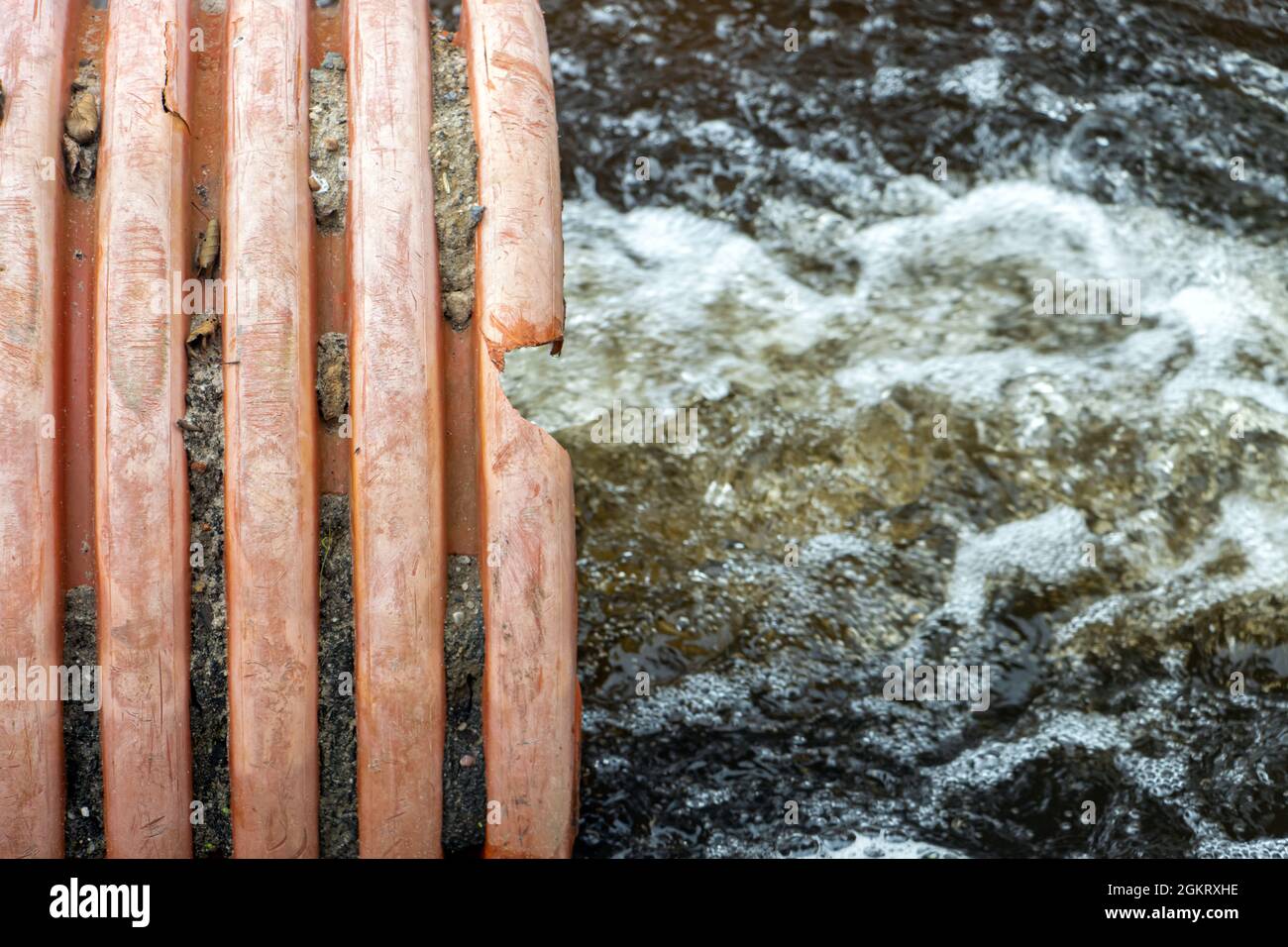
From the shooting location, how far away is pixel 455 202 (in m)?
1.78

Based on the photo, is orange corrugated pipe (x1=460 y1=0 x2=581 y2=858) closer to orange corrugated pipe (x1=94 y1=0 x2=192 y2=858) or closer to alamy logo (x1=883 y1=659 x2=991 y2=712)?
orange corrugated pipe (x1=94 y1=0 x2=192 y2=858)

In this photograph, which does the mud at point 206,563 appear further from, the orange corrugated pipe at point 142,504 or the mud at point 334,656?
the mud at point 334,656

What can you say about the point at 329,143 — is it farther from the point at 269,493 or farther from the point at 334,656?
the point at 334,656

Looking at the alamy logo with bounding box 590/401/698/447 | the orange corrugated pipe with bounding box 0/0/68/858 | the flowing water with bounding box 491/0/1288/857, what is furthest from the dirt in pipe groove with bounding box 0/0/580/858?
the alamy logo with bounding box 590/401/698/447

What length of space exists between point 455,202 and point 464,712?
0.71 m

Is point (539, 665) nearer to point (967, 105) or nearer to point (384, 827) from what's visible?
point (384, 827)

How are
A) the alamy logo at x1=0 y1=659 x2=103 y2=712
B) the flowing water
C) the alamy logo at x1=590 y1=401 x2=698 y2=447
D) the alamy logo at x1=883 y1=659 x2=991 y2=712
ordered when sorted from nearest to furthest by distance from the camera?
1. the alamy logo at x1=0 y1=659 x2=103 y2=712
2. the flowing water
3. the alamy logo at x1=883 y1=659 x2=991 y2=712
4. the alamy logo at x1=590 y1=401 x2=698 y2=447

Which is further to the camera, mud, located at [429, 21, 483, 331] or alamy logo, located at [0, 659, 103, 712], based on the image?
mud, located at [429, 21, 483, 331]

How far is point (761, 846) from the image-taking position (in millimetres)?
2373

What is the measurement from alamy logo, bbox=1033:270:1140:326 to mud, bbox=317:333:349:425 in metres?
1.99

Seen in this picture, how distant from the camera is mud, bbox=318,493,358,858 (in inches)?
68.3

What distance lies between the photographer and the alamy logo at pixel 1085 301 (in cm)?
317

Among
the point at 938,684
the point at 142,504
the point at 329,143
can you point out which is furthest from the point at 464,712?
the point at 938,684

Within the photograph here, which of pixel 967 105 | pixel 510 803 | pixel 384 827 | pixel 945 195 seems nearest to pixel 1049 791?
pixel 510 803
